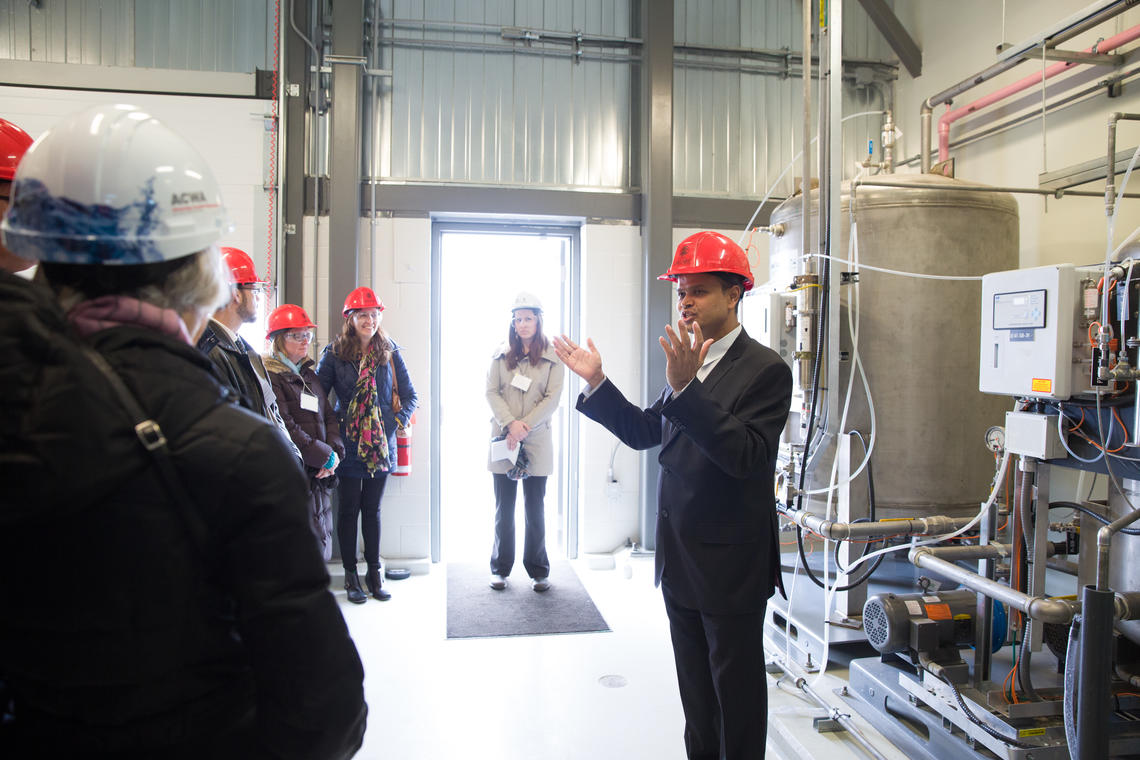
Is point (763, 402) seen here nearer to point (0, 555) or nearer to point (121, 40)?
point (0, 555)

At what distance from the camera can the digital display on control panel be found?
198 cm

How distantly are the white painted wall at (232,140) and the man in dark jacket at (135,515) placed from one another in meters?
3.45

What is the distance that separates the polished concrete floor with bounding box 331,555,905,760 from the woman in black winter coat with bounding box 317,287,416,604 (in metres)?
0.30

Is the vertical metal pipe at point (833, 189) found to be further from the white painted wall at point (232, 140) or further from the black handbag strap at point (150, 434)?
the white painted wall at point (232, 140)

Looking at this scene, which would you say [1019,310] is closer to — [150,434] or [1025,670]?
[1025,670]

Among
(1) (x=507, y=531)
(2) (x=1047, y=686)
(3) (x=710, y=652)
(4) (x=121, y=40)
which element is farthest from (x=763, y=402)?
(4) (x=121, y=40)

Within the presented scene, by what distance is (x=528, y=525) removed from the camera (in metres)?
3.78

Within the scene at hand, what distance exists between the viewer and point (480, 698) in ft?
8.63

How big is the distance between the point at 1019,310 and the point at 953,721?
4.19ft

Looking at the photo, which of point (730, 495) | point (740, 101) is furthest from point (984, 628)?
point (740, 101)

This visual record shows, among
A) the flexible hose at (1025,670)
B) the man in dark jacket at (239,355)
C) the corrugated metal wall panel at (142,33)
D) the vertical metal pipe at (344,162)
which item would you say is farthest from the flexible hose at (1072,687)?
the corrugated metal wall panel at (142,33)

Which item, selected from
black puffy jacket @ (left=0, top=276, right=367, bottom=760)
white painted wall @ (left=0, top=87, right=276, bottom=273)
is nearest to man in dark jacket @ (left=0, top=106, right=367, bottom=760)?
black puffy jacket @ (left=0, top=276, right=367, bottom=760)

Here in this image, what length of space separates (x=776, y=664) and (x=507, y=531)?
1613mm

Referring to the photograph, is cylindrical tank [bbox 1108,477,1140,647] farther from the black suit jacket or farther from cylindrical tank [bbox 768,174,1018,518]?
the black suit jacket
